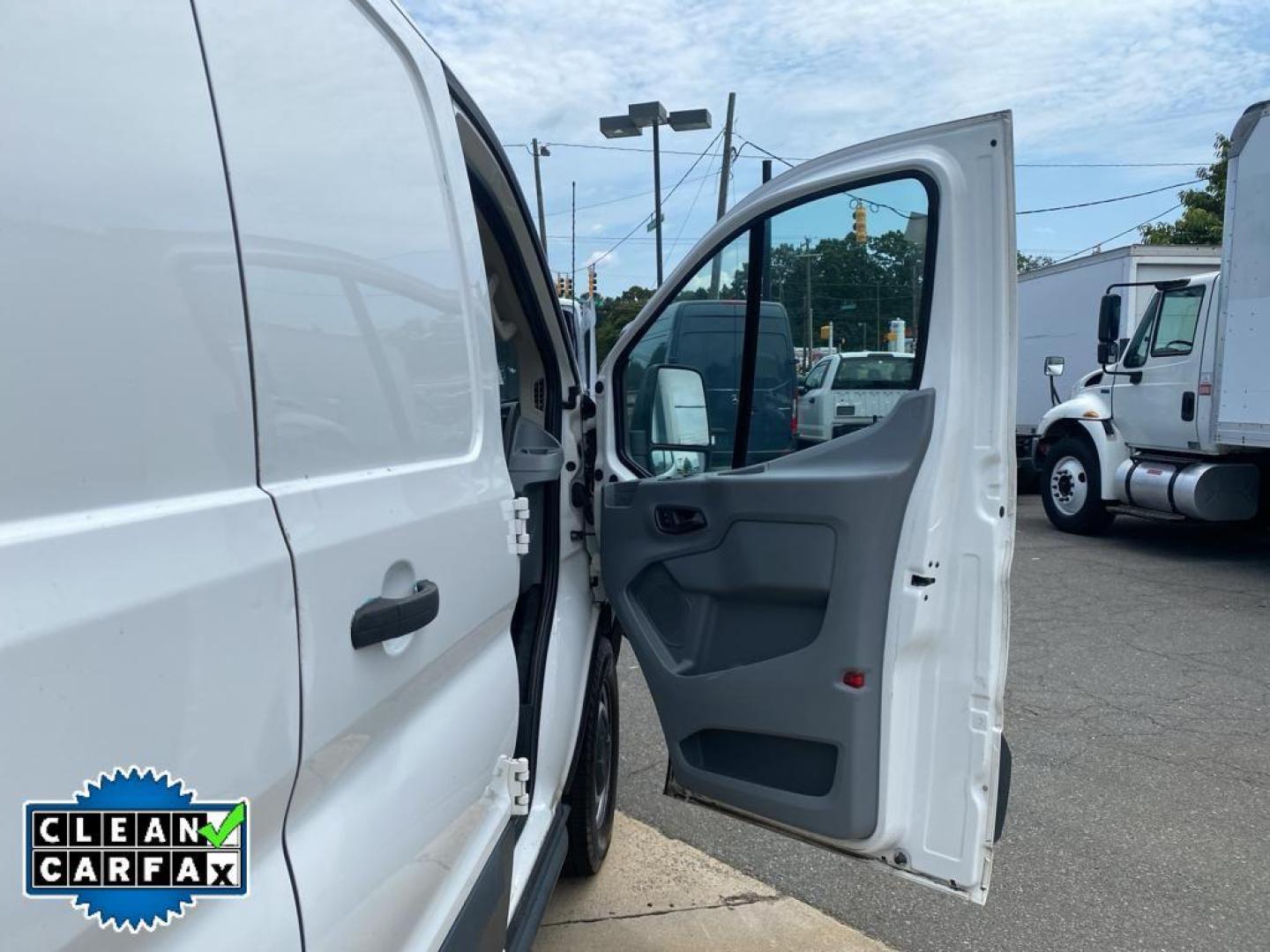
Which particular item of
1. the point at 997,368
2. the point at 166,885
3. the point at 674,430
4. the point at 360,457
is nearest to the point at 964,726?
the point at 997,368

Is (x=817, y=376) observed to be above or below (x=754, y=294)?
below

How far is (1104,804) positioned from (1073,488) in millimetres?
7377

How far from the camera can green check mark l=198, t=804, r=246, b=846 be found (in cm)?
109

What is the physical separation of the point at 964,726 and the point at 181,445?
178cm

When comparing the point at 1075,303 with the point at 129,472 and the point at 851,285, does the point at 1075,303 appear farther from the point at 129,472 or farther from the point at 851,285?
the point at 129,472

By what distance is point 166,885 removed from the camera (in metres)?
1.09

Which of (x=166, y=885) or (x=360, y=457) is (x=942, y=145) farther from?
(x=166, y=885)

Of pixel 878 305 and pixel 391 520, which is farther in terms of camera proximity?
pixel 878 305

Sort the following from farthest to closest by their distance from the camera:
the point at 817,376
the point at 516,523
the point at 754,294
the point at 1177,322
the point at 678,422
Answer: the point at 1177,322 → the point at 678,422 → the point at 754,294 → the point at 817,376 → the point at 516,523

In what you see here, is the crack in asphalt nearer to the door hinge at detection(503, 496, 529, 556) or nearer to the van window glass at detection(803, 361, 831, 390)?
the door hinge at detection(503, 496, 529, 556)

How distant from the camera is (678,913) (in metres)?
3.31

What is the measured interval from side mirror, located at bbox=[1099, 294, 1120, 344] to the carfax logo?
10.1 m

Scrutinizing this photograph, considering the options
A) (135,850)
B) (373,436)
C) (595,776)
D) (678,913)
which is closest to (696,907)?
(678,913)

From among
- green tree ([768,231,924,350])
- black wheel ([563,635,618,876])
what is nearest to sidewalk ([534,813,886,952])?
black wheel ([563,635,618,876])
